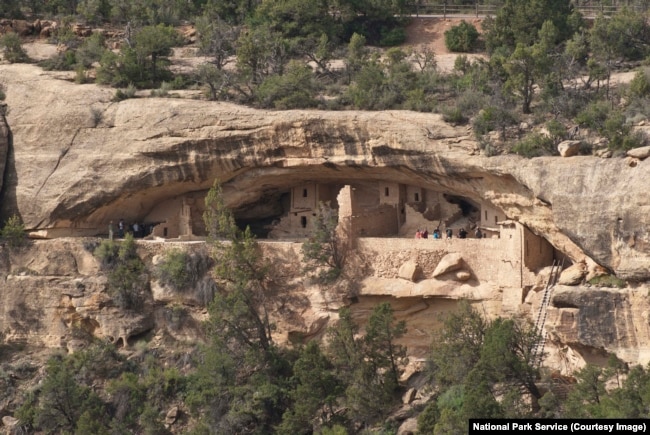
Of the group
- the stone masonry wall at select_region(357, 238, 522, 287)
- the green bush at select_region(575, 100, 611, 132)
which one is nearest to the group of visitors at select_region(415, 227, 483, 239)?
the stone masonry wall at select_region(357, 238, 522, 287)

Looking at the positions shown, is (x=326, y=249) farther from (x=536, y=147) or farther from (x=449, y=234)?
(x=536, y=147)

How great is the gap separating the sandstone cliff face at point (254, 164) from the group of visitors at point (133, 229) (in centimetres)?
22

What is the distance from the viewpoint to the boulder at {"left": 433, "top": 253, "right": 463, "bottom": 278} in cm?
3375

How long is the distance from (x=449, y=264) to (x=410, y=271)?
2.99 ft

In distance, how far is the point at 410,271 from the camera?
34031 millimetres

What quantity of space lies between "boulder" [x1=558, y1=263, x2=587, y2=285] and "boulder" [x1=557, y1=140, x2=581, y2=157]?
2.34 m

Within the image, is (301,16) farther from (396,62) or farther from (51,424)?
(51,424)

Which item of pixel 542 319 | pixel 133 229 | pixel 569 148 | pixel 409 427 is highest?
pixel 569 148

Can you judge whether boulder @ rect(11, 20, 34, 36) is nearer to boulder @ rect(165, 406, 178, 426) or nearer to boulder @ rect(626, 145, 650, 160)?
boulder @ rect(165, 406, 178, 426)

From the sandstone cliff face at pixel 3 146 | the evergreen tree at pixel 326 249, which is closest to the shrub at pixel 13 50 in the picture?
the sandstone cliff face at pixel 3 146

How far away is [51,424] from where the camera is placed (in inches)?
1358

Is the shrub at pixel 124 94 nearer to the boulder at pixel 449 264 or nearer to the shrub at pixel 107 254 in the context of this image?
the shrub at pixel 107 254

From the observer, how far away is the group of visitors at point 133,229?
38125 mm

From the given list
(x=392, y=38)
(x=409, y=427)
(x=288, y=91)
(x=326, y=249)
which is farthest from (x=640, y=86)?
(x=392, y=38)
